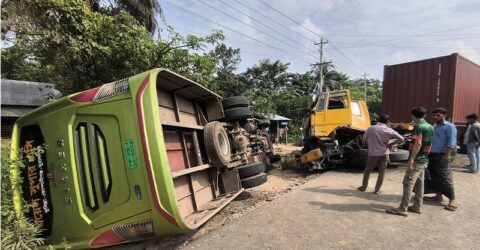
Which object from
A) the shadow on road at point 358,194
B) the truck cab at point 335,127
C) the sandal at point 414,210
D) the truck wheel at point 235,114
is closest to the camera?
the sandal at point 414,210

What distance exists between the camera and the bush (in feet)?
11.4

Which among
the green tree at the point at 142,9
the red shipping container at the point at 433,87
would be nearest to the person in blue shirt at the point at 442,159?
the red shipping container at the point at 433,87

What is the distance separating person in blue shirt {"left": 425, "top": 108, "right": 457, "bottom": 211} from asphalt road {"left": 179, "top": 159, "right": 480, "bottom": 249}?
0.23m

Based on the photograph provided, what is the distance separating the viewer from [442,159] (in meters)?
5.59

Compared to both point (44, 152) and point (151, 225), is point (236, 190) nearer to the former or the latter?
point (151, 225)

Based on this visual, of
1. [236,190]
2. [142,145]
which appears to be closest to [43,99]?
[236,190]

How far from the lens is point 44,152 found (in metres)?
3.96

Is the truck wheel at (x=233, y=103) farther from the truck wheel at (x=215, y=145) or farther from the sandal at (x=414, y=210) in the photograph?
the sandal at (x=414, y=210)

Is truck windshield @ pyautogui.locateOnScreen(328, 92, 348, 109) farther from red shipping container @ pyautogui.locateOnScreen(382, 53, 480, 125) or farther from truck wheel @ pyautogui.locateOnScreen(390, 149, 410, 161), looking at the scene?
red shipping container @ pyautogui.locateOnScreen(382, 53, 480, 125)

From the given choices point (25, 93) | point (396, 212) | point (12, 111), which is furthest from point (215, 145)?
point (25, 93)

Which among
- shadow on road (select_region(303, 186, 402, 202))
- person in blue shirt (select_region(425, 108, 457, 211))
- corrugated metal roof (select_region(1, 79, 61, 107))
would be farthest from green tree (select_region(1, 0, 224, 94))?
person in blue shirt (select_region(425, 108, 457, 211))

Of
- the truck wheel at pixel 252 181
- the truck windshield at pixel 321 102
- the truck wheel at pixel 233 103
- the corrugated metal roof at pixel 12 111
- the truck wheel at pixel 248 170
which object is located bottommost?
the truck wheel at pixel 252 181

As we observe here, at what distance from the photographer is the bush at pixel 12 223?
347 cm

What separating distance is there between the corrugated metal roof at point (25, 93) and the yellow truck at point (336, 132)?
6368 millimetres
